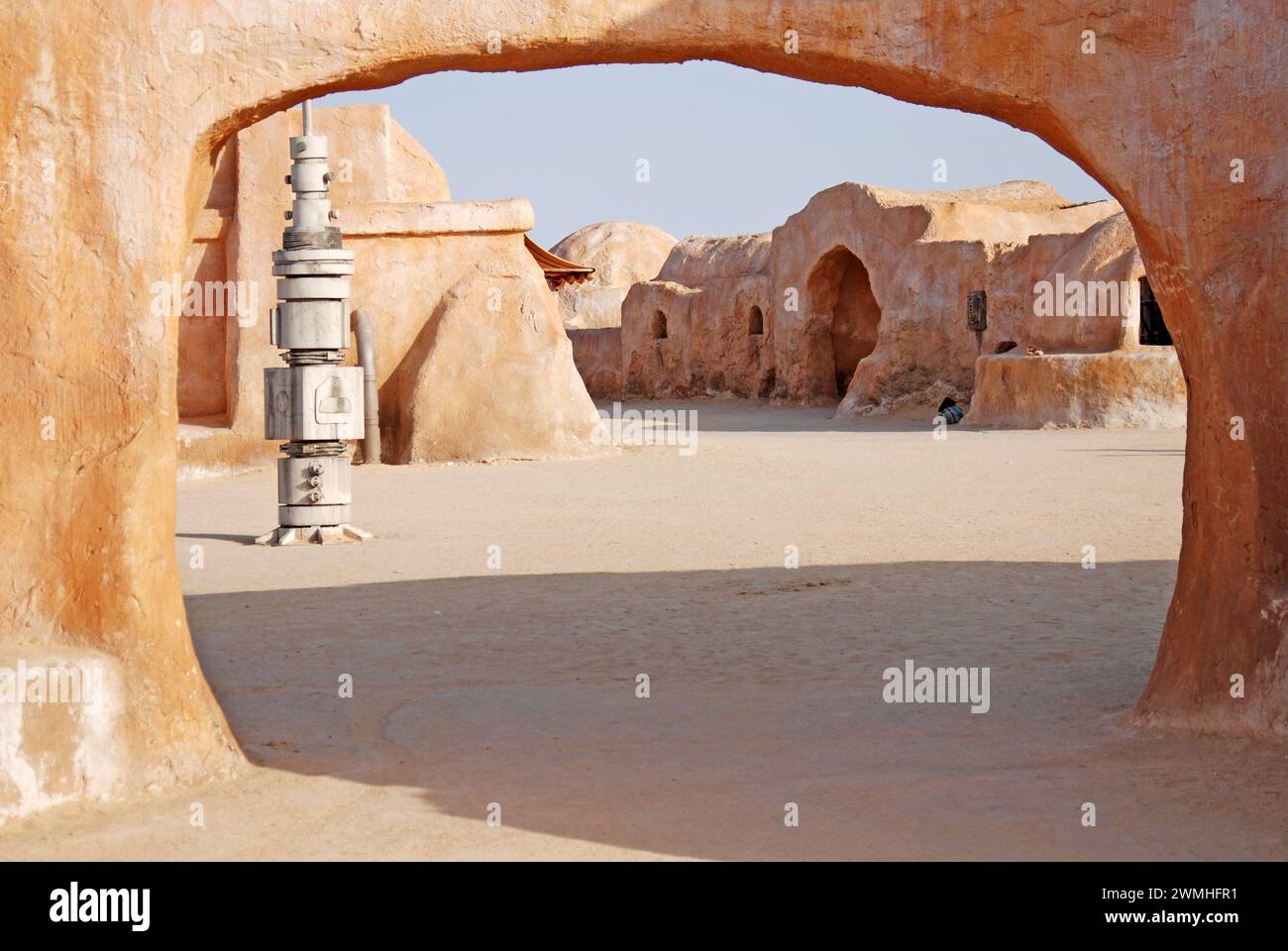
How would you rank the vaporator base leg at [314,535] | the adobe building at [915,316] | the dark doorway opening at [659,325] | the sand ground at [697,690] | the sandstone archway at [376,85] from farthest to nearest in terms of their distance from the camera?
the dark doorway opening at [659,325]
the adobe building at [915,316]
the vaporator base leg at [314,535]
the sandstone archway at [376,85]
the sand ground at [697,690]

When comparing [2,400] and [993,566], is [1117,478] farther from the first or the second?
[2,400]

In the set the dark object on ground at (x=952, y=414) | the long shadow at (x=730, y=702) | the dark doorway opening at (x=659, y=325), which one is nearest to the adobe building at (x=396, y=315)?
the dark object on ground at (x=952, y=414)

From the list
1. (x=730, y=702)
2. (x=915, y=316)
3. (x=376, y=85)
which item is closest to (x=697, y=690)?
(x=730, y=702)

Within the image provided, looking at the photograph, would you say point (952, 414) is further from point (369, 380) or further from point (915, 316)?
point (369, 380)

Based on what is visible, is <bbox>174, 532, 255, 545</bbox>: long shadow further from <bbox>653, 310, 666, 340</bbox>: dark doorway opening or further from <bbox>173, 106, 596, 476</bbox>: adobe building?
<bbox>653, 310, 666, 340</bbox>: dark doorway opening

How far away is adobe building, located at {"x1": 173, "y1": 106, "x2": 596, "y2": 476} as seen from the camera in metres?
17.3

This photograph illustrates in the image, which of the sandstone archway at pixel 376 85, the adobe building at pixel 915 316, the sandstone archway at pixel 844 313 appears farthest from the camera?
the sandstone archway at pixel 844 313

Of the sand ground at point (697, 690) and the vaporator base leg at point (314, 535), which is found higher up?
the vaporator base leg at point (314, 535)

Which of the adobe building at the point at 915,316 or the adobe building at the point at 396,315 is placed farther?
the adobe building at the point at 915,316

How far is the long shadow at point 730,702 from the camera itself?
4.48 meters

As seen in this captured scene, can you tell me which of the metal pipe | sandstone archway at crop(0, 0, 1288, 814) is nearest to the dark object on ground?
the metal pipe

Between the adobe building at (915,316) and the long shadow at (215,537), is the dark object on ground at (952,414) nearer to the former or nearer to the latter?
the adobe building at (915,316)

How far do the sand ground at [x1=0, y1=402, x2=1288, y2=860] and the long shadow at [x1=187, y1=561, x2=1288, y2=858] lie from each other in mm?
20

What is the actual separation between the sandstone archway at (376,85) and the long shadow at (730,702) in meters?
0.65
